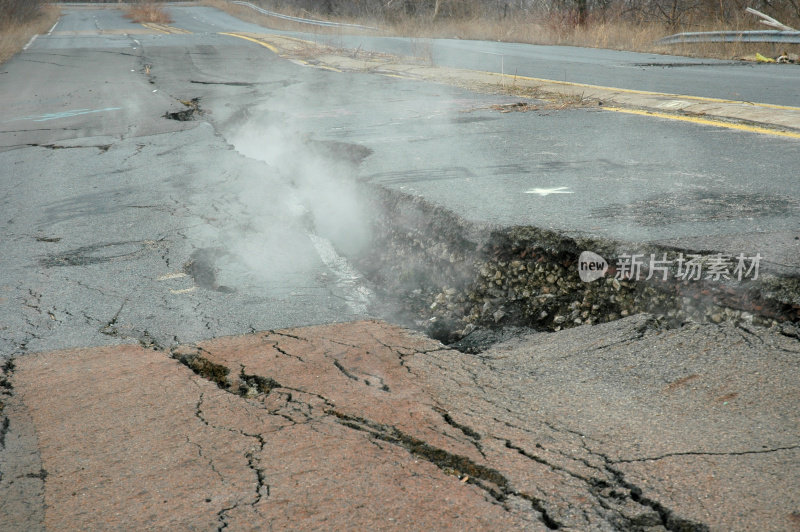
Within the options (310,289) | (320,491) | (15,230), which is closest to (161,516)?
(320,491)

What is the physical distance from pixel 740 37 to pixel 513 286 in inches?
531

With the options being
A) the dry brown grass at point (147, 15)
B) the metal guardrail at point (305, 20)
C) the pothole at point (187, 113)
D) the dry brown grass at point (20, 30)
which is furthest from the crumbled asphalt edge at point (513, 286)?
the dry brown grass at point (147, 15)

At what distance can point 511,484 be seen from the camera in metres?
2.29

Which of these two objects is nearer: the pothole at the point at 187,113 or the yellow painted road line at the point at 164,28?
the pothole at the point at 187,113

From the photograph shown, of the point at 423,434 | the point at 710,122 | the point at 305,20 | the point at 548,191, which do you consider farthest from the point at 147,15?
the point at 423,434

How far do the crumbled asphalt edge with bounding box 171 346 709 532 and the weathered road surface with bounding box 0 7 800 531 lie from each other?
1cm

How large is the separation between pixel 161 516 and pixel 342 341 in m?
1.57

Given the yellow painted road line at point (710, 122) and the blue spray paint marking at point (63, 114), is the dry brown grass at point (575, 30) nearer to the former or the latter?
the blue spray paint marking at point (63, 114)

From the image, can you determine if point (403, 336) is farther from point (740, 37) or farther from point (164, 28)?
point (164, 28)

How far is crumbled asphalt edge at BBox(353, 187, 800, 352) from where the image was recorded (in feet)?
10.7

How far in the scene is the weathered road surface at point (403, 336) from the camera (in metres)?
2.29

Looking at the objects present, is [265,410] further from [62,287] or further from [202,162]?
[202,162]

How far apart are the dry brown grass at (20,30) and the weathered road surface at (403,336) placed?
16.7 m

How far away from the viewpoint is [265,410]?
115 inches
